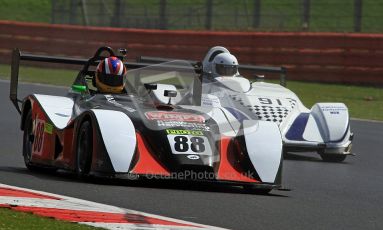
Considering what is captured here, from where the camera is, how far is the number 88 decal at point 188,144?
944cm

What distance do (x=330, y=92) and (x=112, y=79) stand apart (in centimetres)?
1461

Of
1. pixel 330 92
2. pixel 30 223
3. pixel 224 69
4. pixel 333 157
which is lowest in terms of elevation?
pixel 330 92

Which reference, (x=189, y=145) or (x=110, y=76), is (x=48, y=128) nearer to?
(x=110, y=76)

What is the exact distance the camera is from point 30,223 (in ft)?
22.8

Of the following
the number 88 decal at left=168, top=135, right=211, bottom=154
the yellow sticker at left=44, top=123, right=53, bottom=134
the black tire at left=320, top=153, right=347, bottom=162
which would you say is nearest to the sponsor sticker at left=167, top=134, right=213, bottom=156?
the number 88 decal at left=168, top=135, right=211, bottom=154

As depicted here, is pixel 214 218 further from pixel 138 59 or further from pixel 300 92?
pixel 300 92

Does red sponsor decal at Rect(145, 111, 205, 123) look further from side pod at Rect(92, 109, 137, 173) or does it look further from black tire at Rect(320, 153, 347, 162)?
black tire at Rect(320, 153, 347, 162)

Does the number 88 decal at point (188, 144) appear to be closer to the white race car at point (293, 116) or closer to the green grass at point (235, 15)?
the white race car at point (293, 116)

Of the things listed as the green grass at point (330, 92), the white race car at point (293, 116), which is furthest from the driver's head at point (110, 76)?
the green grass at point (330, 92)

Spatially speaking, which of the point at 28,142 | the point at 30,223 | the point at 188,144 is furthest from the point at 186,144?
the point at 30,223

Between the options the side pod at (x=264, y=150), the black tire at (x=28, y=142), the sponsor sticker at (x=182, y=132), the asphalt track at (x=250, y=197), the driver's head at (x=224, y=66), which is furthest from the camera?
the driver's head at (x=224, y=66)

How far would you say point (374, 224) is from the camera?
26.3ft

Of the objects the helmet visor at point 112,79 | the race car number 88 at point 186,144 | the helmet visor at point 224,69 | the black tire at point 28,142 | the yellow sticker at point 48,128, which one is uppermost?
the helmet visor at point 112,79

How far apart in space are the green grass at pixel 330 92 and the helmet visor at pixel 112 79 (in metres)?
10.9
